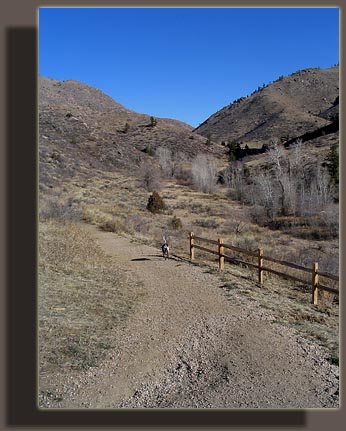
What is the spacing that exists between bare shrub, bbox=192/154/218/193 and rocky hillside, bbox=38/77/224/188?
8507 mm

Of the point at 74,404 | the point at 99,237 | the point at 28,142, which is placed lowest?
the point at 74,404

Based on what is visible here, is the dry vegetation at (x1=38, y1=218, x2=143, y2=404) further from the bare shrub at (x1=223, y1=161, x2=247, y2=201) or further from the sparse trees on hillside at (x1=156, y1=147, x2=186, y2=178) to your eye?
the sparse trees on hillside at (x1=156, y1=147, x2=186, y2=178)

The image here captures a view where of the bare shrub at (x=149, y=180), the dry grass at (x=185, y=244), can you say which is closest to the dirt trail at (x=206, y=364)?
the dry grass at (x=185, y=244)

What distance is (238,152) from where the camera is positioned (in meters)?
81.8

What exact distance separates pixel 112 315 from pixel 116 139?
212ft

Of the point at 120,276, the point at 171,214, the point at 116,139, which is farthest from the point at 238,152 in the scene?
the point at 120,276

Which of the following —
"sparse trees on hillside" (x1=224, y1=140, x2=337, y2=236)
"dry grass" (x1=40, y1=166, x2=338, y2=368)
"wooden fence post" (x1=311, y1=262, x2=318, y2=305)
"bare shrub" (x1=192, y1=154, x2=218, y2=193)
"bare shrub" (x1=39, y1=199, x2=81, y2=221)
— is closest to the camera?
"dry grass" (x1=40, y1=166, x2=338, y2=368)

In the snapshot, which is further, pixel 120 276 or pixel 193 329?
pixel 120 276

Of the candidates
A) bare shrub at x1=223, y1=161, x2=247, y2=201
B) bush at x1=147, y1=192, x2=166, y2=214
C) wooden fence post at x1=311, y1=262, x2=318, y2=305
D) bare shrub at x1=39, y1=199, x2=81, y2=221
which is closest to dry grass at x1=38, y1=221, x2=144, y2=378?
wooden fence post at x1=311, y1=262, x2=318, y2=305

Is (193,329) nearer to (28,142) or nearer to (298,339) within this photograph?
(298,339)

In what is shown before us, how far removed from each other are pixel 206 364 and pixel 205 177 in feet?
177

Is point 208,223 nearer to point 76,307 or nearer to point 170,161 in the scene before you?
point 76,307

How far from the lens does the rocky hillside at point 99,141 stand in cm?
4759

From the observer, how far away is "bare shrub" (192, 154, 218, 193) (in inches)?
2340
